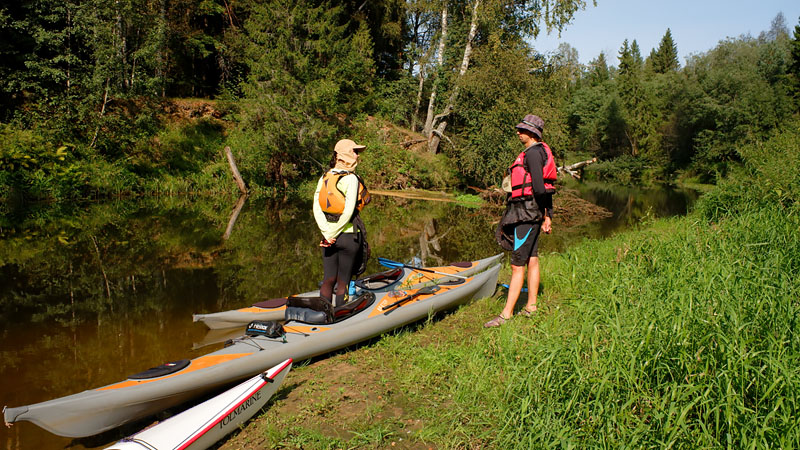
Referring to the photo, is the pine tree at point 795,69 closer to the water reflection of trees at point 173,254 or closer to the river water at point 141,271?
the river water at point 141,271

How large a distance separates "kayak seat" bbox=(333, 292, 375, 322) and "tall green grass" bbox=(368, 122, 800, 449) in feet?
1.65

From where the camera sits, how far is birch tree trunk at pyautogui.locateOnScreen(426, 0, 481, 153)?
1944 centimetres

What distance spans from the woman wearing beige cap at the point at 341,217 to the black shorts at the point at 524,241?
140cm

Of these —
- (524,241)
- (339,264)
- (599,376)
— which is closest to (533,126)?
(524,241)

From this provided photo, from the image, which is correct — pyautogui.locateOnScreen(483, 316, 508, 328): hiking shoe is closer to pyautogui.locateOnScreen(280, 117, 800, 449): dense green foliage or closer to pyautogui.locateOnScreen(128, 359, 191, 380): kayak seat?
pyautogui.locateOnScreen(280, 117, 800, 449): dense green foliage

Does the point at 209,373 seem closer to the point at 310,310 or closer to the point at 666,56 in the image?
the point at 310,310

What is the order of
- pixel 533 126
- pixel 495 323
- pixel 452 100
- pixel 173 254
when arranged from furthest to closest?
pixel 452 100
pixel 173 254
pixel 495 323
pixel 533 126

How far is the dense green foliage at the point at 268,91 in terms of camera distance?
47.1ft

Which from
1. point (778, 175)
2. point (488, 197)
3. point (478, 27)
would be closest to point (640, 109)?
point (478, 27)

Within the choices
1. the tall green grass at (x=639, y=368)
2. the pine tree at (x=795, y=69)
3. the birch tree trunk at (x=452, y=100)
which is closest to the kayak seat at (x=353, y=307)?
the tall green grass at (x=639, y=368)

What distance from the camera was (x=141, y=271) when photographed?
720 centimetres

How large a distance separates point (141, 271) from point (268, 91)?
41.7 feet

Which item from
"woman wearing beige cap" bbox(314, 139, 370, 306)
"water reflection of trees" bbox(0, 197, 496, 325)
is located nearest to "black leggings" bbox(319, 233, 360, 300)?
"woman wearing beige cap" bbox(314, 139, 370, 306)

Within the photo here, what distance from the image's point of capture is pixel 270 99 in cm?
1756
